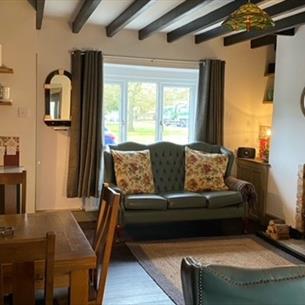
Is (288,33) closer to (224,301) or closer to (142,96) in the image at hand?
(142,96)

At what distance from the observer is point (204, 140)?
5.67 m

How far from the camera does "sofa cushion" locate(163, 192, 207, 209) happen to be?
15.1 feet

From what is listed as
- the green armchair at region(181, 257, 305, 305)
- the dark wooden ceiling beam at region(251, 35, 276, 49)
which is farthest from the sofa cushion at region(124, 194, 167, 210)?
the green armchair at region(181, 257, 305, 305)

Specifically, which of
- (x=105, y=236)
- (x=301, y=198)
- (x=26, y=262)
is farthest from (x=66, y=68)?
(x=26, y=262)

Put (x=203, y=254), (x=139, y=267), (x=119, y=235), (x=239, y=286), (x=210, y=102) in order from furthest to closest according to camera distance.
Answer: (x=210, y=102), (x=119, y=235), (x=203, y=254), (x=139, y=267), (x=239, y=286)

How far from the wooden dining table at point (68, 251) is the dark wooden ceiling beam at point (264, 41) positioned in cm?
404

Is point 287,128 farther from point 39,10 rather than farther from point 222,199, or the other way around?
point 39,10

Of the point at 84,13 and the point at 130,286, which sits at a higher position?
the point at 84,13

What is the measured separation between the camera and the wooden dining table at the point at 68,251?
1822 millimetres

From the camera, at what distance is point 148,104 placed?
5836mm

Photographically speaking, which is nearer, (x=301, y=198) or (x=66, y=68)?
(x=301, y=198)

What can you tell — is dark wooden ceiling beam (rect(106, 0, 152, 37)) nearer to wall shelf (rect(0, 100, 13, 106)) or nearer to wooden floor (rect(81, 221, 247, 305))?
wall shelf (rect(0, 100, 13, 106))

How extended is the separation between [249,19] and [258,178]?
3084 mm

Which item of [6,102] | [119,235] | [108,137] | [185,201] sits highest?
[6,102]
